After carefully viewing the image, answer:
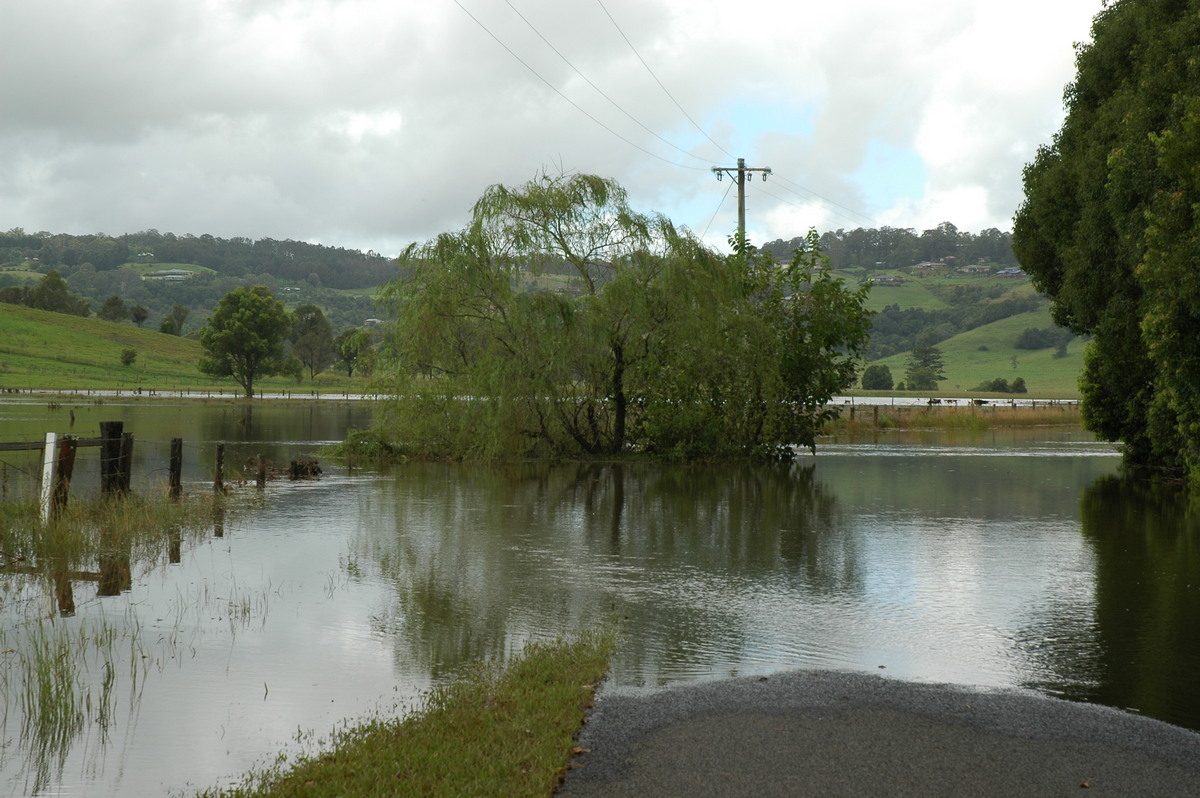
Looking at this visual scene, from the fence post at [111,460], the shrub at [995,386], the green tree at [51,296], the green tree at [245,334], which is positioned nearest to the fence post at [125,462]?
the fence post at [111,460]

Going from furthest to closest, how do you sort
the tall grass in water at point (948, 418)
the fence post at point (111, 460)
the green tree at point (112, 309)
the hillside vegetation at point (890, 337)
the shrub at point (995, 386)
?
the green tree at point (112, 309) → the shrub at point (995, 386) → the hillside vegetation at point (890, 337) → the tall grass in water at point (948, 418) → the fence post at point (111, 460)

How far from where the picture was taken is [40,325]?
110125mm

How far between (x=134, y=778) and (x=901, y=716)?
470 cm

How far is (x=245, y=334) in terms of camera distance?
86.0 m

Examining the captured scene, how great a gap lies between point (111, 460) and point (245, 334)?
2860 inches

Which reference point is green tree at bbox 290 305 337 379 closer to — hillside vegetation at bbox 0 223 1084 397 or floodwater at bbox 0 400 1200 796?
hillside vegetation at bbox 0 223 1084 397

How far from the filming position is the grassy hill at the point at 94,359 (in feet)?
297

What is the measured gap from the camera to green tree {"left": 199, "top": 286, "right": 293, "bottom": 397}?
282 feet

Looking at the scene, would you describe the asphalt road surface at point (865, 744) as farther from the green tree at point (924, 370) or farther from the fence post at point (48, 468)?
the green tree at point (924, 370)

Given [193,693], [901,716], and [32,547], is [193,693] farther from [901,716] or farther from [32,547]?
[32,547]

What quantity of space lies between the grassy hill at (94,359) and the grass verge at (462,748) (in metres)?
83.6

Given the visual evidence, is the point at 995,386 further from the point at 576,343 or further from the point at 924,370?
the point at 576,343

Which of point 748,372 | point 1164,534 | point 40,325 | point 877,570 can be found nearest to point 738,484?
point 748,372

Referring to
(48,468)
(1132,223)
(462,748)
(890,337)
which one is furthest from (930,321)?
(462,748)
